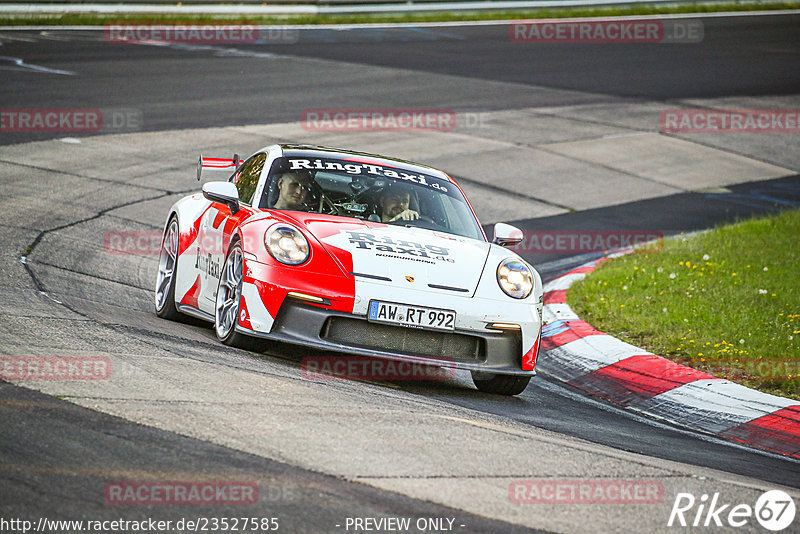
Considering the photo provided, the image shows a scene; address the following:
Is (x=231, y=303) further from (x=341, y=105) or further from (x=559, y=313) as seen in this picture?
(x=341, y=105)

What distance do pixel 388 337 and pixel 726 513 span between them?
7.80ft

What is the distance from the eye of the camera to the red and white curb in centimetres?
639

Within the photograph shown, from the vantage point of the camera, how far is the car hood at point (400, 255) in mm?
6316

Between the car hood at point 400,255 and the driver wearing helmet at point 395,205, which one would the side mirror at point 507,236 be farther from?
the driver wearing helmet at point 395,205

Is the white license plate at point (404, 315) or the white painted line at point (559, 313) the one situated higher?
the white license plate at point (404, 315)

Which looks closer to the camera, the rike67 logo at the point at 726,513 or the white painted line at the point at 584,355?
the rike67 logo at the point at 726,513

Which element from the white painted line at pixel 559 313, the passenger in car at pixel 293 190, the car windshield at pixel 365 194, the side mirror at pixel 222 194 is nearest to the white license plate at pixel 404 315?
the car windshield at pixel 365 194

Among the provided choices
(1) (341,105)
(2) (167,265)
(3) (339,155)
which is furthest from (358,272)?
(1) (341,105)

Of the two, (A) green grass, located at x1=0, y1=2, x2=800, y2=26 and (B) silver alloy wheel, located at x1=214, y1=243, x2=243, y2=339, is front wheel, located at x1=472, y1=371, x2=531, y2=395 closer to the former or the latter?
(B) silver alloy wheel, located at x1=214, y1=243, x2=243, y2=339

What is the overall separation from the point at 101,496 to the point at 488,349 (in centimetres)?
310

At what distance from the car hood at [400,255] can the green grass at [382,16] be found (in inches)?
811

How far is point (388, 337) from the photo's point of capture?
244 inches

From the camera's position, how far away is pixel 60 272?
28.0 feet

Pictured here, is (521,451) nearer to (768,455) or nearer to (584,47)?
(768,455)
